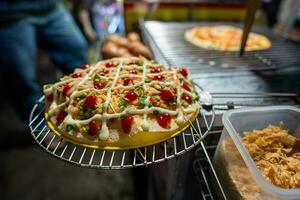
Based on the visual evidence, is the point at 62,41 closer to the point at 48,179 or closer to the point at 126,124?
the point at 48,179

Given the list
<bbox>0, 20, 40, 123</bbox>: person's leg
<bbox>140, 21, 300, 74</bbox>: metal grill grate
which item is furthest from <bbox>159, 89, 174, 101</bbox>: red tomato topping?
<bbox>0, 20, 40, 123</bbox>: person's leg

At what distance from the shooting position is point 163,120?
3.38 ft

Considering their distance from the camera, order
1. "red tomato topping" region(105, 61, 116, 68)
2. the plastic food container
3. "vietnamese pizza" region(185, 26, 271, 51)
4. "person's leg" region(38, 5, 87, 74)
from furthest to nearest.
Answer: "person's leg" region(38, 5, 87, 74), "vietnamese pizza" region(185, 26, 271, 51), "red tomato topping" region(105, 61, 116, 68), the plastic food container

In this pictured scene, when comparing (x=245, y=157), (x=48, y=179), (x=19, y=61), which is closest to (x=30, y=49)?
(x=19, y=61)

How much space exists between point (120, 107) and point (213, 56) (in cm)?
110

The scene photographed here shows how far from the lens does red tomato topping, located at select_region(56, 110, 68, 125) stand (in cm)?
108

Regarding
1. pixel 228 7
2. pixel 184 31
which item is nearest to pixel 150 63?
pixel 184 31

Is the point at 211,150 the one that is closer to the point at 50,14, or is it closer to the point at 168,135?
the point at 168,135

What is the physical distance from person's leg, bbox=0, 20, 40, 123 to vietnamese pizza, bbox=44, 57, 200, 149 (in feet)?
3.79

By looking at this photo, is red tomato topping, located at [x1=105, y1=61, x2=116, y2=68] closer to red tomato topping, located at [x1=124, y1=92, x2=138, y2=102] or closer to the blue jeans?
red tomato topping, located at [x1=124, y1=92, x2=138, y2=102]

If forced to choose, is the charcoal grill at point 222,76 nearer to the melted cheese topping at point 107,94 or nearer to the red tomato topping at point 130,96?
the melted cheese topping at point 107,94

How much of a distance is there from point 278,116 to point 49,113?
0.97 m

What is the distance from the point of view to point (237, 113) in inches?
39.8

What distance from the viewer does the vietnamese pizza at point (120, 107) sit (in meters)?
1.00
